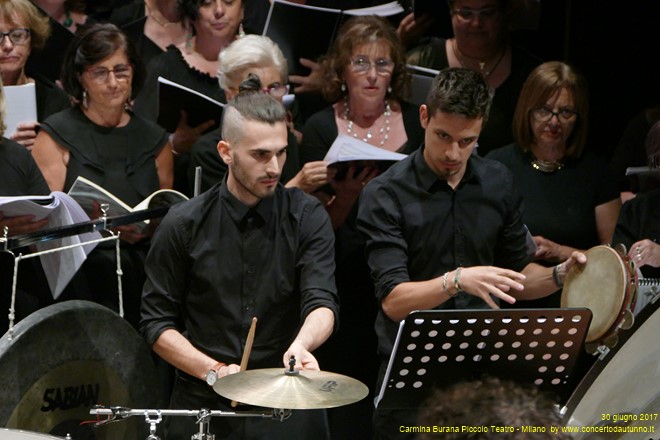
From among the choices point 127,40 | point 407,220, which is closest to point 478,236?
point 407,220

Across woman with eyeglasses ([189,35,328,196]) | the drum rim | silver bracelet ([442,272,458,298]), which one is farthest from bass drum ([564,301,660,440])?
woman with eyeglasses ([189,35,328,196])

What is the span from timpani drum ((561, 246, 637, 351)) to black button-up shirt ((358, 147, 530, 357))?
0.42 m

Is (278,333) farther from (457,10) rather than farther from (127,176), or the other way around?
(457,10)

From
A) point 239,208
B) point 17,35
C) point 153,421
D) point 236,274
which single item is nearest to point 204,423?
point 153,421

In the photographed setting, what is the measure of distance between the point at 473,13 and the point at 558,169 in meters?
0.80

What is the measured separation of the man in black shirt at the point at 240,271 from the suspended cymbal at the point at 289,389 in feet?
1.51

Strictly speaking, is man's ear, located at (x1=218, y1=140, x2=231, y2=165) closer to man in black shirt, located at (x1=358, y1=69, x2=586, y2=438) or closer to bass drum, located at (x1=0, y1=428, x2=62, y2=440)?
man in black shirt, located at (x1=358, y1=69, x2=586, y2=438)

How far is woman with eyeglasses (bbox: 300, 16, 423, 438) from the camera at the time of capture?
14.6 ft

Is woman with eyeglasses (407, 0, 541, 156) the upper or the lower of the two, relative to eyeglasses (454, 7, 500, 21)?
lower

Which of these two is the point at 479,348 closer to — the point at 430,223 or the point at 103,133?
the point at 430,223

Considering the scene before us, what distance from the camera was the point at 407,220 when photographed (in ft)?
12.3

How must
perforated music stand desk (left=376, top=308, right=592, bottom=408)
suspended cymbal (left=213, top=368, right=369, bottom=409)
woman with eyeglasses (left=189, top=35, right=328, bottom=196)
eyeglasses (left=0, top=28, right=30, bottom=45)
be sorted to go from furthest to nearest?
eyeglasses (left=0, top=28, right=30, bottom=45) → woman with eyeglasses (left=189, top=35, right=328, bottom=196) → perforated music stand desk (left=376, top=308, right=592, bottom=408) → suspended cymbal (left=213, top=368, right=369, bottom=409)

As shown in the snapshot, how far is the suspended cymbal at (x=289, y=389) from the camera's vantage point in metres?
2.89

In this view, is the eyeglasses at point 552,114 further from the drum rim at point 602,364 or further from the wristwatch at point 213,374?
the wristwatch at point 213,374
